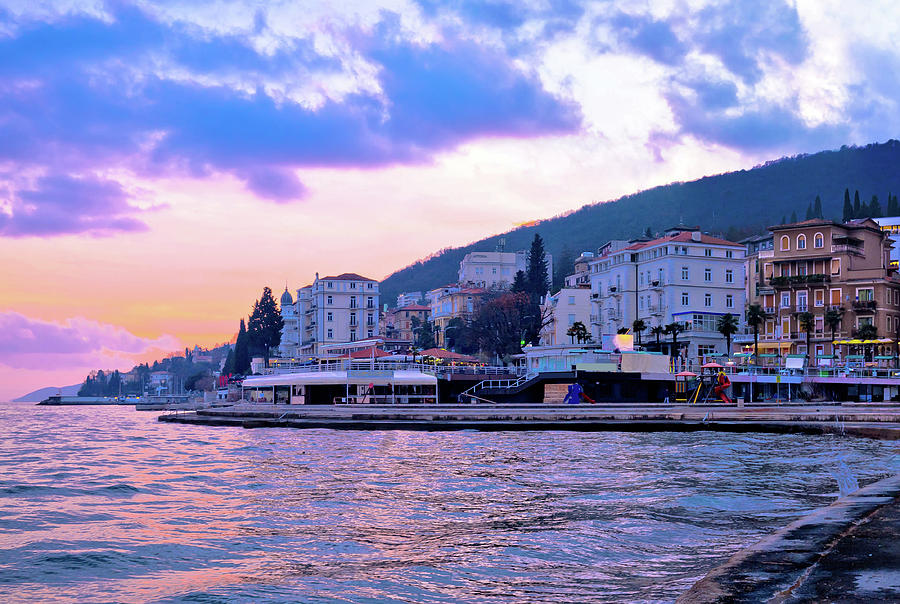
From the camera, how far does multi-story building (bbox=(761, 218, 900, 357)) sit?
86688 mm

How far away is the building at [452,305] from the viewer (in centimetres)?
16100

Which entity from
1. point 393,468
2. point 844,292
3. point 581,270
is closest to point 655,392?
point 844,292

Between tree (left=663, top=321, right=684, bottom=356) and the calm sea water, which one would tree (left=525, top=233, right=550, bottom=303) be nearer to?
tree (left=663, top=321, right=684, bottom=356)

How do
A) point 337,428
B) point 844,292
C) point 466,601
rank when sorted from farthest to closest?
point 844,292 → point 337,428 → point 466,601

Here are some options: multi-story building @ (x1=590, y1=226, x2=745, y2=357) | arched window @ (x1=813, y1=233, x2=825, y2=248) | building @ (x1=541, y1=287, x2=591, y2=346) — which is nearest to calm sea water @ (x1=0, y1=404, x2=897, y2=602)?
arched window @ (x1=813, y1=233, x2=825, y2=248)

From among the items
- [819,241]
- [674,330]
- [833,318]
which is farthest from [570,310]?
[833,318]

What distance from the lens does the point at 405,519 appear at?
1772 centimetres

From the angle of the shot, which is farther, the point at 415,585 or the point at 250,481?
the point at 250,481

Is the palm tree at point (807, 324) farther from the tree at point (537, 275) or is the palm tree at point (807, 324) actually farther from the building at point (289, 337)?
the building at point (289, 337)

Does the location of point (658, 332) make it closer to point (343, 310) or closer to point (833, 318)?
point (833, 318)

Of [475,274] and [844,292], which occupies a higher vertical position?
[475,274]

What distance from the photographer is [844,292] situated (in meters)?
88.1

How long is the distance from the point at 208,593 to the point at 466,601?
3598 mm

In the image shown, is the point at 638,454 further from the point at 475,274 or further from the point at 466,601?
the point at 475,274
